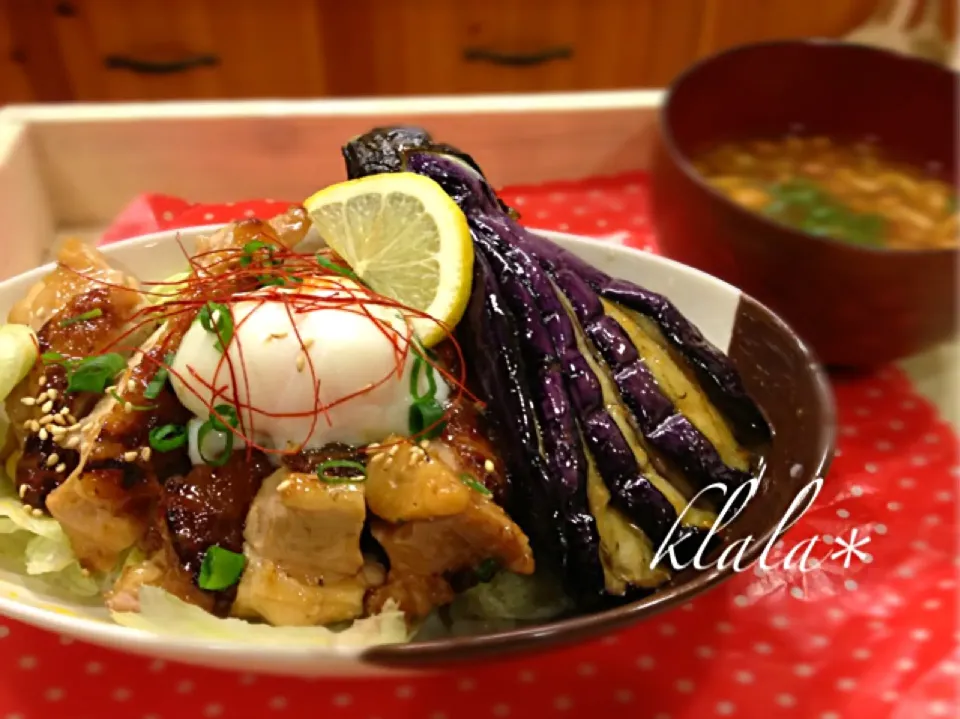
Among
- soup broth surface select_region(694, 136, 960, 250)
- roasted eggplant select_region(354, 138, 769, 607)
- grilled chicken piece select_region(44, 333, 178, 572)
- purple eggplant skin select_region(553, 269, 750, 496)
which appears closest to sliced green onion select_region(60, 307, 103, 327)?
grilled chicken piece select_region(44, 333, 178, 572)

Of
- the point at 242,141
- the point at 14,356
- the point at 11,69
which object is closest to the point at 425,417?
the point at 14,356

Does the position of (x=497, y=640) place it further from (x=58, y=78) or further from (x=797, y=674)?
(x=58, y=78)

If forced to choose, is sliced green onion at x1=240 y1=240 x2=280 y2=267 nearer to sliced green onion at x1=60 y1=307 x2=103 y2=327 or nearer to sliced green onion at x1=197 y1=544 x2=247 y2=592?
sliced green onion at x1=60 y1=307 x2=103 y2=327

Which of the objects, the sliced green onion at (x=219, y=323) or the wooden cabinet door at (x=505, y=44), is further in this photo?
the wooden cabinet door at (x=505, y=44)

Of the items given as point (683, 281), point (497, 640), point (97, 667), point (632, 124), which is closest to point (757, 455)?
point (683, 281)

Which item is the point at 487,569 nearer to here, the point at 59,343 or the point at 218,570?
the point at 218,570

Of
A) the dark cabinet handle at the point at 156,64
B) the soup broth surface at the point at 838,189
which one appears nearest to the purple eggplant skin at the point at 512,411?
the soup broth surface at the point at 838,189

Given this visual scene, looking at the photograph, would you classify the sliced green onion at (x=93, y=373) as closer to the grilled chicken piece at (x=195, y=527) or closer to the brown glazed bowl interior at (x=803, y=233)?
the grilled chicken piece at (x=195, y=527)

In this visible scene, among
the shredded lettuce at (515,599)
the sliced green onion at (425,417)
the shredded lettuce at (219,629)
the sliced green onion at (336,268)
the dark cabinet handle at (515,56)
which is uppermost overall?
the sliced green onion at (336,268)
